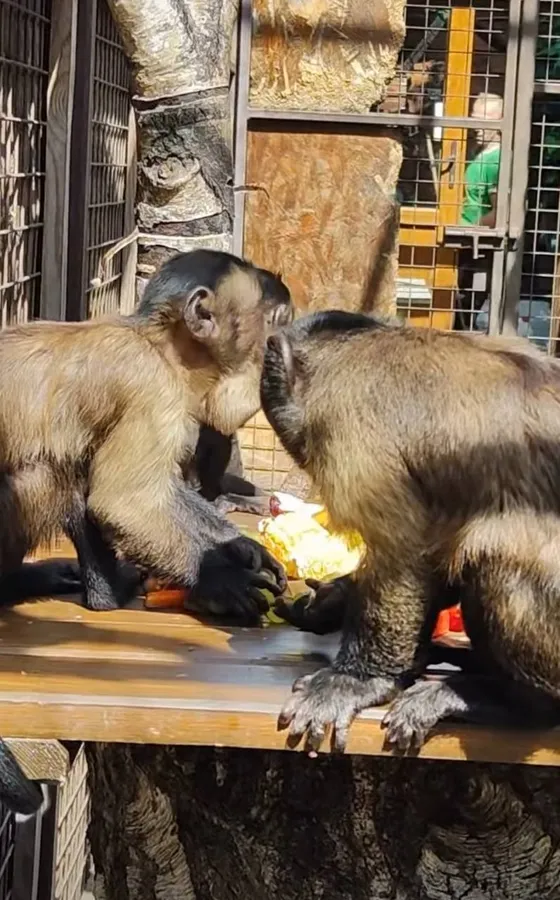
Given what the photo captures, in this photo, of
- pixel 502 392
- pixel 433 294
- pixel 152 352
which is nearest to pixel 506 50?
pixel 433 294

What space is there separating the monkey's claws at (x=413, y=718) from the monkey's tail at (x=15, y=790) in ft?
2.53

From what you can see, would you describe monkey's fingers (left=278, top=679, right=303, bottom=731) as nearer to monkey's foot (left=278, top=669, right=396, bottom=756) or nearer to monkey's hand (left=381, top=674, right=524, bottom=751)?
monkey's foot (left=278, top=669, right=396, bottom=756)

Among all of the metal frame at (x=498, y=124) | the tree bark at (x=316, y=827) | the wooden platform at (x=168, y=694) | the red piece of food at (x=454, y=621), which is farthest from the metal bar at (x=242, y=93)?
the wooden platform at (x=168, y=694)

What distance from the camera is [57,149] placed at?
18.7 feet

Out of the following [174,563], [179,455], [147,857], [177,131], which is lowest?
[147,857]

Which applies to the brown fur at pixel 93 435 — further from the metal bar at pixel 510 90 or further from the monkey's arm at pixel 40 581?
the metal bar at pixel 510 90

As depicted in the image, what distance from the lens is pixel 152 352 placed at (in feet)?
14.6

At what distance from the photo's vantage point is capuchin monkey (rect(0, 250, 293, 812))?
425 cm

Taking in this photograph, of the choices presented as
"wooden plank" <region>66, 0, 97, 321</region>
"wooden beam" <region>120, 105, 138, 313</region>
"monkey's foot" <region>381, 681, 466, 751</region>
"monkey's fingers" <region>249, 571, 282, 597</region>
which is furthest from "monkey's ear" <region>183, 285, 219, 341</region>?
"wooden beam" <region>120, 105, 138, 313</region>

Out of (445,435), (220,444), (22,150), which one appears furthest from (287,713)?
(22,150)

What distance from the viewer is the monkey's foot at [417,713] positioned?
134 inches

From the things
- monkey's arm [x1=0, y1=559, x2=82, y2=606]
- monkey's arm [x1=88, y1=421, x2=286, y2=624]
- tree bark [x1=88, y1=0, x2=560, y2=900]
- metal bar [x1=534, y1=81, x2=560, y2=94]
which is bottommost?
tree bark [x1=88, y1=0, x2=560, y2=900]

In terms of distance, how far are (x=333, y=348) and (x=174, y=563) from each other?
82 cm

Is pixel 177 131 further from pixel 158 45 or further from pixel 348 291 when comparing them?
pixel 348 291
